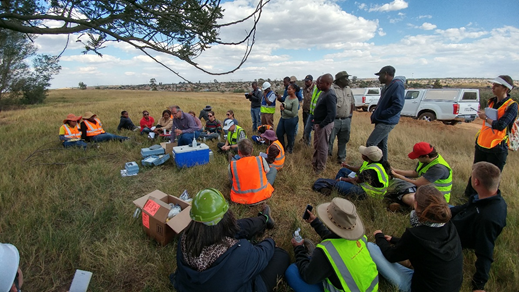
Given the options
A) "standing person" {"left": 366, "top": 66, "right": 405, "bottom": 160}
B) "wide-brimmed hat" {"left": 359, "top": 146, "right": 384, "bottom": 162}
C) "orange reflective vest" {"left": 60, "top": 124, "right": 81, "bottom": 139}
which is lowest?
"wide-brimmed hat" {"left": 359, "top": 146, "right": 384, "bottom": 162}

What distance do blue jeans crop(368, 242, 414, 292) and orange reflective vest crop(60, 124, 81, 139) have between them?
7.42 meters

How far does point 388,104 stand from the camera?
4086mm

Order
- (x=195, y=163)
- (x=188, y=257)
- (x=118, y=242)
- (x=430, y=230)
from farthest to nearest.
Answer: (x=195, y=163) < (x=118, y=242) < (x=430, y=230) < (x=188, y=257)

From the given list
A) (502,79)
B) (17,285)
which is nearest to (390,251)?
(17,285)

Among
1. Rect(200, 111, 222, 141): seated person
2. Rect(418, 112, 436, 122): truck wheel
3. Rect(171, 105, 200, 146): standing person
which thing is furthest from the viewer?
Rect(418, 112, 436, 122): truck wheel

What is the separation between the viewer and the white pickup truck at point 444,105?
10797 millimetres

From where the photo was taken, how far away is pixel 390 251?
2.09m

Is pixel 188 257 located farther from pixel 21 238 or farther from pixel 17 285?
pixel 21 238

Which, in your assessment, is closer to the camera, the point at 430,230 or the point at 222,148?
the point at 430,230

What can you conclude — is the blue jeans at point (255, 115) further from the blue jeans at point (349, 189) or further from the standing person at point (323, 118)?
the blue jeans at point (349, 189)

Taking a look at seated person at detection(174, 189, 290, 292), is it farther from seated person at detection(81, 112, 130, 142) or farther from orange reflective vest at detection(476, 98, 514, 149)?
seated person at detection(81, 112, 130, 142)

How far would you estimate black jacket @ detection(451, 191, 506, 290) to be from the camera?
205 cm

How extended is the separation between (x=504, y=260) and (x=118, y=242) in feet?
13.8

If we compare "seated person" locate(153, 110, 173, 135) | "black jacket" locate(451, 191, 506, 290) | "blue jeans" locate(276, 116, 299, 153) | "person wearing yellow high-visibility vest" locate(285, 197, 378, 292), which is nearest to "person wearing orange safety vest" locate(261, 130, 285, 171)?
"blue jeans" locate(276, 116, 299, 153)
